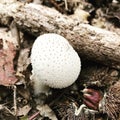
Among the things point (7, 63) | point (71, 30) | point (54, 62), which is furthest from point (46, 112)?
point (71, 30)

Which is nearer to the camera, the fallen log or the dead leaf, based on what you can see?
the dead leaf

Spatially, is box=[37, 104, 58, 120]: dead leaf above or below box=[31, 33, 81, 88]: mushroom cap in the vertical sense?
below

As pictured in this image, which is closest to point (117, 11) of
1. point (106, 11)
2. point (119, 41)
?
point (106, 11)

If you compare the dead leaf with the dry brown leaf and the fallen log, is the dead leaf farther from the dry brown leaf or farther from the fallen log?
the fallen log

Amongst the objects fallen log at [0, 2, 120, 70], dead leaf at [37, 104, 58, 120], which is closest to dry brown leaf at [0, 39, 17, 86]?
fallen log at [0, 2, 120, 70]

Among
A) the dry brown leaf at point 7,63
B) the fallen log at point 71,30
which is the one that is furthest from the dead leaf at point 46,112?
the fallen log at point 71,30

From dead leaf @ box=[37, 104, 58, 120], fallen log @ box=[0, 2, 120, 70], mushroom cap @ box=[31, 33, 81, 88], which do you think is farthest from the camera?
fallen log @ box=[0, 2, 120, 70]

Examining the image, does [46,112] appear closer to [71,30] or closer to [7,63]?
[7,63]
